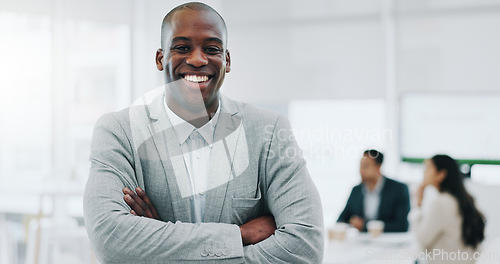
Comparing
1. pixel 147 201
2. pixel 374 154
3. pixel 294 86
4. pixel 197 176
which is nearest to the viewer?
pixel 147 201

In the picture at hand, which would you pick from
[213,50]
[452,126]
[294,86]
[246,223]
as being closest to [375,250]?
[452,126]

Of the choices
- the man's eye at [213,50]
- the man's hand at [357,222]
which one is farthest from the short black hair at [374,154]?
the man's eye at [213,50]

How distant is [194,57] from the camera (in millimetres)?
1681

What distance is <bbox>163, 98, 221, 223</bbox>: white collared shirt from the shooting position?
1711 millimetres

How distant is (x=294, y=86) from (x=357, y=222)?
3.00ft

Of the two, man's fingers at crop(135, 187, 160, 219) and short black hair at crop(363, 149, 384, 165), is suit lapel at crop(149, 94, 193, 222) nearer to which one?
man's fingers at crop(135, 187, 160, 219)

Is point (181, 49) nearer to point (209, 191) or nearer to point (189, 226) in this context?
point (209, 191)

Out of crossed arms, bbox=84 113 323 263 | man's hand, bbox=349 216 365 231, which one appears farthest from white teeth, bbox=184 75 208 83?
man's hand, bbox=349 216 365 231

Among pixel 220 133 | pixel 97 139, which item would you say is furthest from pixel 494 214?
pixel 97 139

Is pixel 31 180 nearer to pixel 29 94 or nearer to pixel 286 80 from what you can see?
pixel 29 94

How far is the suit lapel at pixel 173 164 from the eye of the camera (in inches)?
65.9

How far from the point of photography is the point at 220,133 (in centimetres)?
178

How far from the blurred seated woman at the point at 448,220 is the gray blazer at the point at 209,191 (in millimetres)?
1276

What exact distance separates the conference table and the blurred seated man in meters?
0.10
